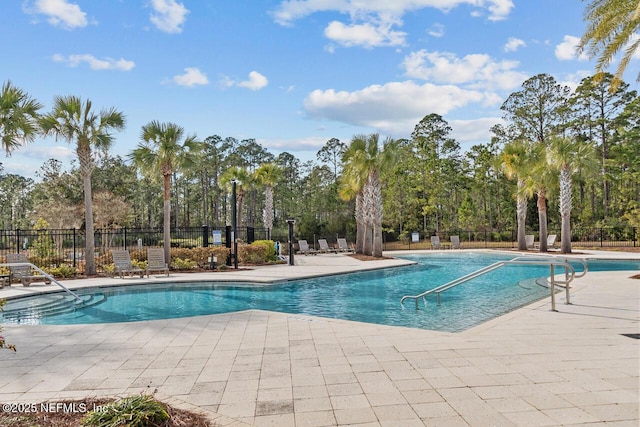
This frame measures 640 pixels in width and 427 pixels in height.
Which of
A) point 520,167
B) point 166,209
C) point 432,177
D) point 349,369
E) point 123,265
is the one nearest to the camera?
point 349,369

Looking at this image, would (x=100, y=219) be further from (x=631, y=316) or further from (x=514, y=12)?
(x=631, y=316)

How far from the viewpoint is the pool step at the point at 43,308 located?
888cm

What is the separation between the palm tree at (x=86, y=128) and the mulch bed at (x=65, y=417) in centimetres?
1275

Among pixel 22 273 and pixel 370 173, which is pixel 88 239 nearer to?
pixel 22 273

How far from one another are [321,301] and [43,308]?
6394 millimetres

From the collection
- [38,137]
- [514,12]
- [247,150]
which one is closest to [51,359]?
[38,137]

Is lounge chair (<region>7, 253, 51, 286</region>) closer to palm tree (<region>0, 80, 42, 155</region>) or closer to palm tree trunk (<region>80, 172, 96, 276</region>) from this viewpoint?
palm tree trunk (<region>80, 172, 96, 276</region>)

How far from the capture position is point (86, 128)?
15.0m

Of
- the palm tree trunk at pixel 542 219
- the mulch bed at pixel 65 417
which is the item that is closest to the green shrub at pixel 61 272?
the mulch bed at pixel 65 417

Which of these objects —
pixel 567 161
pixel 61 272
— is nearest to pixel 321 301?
pixel 61 272

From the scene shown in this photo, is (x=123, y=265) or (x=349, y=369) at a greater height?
(x=123, y=265)

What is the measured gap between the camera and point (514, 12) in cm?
1173

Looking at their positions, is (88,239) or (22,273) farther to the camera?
(88,239)

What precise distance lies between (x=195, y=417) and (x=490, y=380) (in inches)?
103
